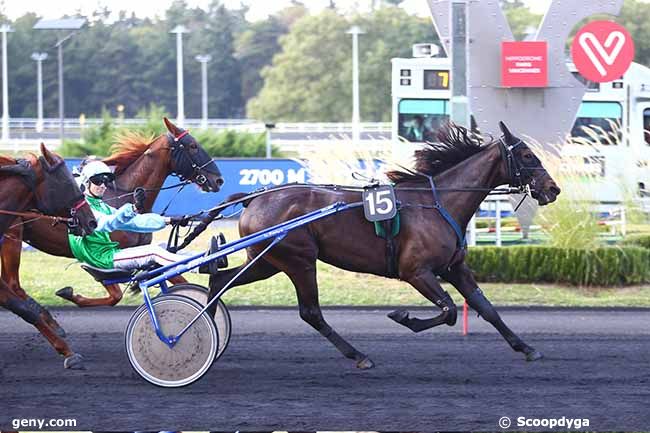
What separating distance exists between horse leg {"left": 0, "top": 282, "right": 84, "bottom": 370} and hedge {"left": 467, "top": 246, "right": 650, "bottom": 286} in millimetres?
5864

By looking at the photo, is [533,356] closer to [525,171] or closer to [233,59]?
[525,171]

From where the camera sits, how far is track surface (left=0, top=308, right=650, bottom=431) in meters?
5.86

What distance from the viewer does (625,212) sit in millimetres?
13281

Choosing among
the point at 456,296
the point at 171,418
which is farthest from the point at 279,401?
the point at 456,296

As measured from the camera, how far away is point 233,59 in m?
54.8

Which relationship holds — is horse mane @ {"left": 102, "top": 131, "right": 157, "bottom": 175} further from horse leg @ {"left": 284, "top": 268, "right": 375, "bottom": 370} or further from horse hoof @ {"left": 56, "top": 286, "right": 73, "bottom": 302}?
horse leg @ {"left": 284, "top": 268, "right": 375, "bottom": 370}

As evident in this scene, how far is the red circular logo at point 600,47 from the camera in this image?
47.4 ft

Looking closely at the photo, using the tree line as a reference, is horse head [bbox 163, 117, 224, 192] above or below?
below

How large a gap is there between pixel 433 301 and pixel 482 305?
1.28 feet

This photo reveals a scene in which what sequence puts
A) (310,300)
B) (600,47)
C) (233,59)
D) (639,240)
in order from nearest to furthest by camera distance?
(310,300) < (639,240) < (600,47) < (233,59)

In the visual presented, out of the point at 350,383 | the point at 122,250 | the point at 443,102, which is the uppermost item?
the point at 443,102

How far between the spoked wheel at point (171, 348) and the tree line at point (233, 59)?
31995mm

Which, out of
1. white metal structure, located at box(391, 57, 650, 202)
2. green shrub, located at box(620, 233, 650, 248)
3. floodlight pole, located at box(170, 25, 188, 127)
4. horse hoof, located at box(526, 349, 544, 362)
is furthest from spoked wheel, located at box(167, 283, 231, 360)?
floodlight pole, located at box(170, 25, 188, 127)

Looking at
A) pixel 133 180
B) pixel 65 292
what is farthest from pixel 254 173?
pixel 65 292
